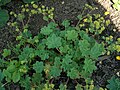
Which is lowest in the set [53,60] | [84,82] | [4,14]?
[84,82]

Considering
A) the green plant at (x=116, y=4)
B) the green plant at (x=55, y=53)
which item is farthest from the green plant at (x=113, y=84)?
the green plant at (x=116, y=4)

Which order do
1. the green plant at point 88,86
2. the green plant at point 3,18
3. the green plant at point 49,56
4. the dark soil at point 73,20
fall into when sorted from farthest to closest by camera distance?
the green plant at point 3,18 → the dark soil at point 73,20 → the green plant at point 49,56 → the green plant at point 88,86

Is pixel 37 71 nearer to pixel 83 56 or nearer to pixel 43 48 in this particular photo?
pixel 43 48

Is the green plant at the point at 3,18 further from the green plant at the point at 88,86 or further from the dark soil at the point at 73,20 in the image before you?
the green plant at the point at 88,86

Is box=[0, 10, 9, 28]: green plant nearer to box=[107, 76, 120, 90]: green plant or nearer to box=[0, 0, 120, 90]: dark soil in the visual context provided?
box=[0, 0, 120, 90]: dark soil

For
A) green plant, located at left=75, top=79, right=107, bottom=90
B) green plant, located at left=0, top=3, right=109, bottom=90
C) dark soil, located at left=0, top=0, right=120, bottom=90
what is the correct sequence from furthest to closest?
1. dark soil, located at left=0, top=0, right=120, bottom=90
2. green plant, located at left=0, top=3, right=109, bottom=90
3. green plant, located at left=75, top=79, right=107, bottom=90

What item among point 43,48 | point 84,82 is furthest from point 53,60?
point 84,82

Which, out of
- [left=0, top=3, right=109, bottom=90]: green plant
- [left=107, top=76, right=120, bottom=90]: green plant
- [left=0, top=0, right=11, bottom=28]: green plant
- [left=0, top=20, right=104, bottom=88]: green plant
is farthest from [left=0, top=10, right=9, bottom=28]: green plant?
[left=107, top=76, right=120, bottom=90]: green plant

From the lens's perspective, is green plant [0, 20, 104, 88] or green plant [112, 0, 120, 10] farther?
green plant [112, 0, 120, 10]

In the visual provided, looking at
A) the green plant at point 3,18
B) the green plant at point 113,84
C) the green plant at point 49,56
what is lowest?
the green plant at point 113,84
